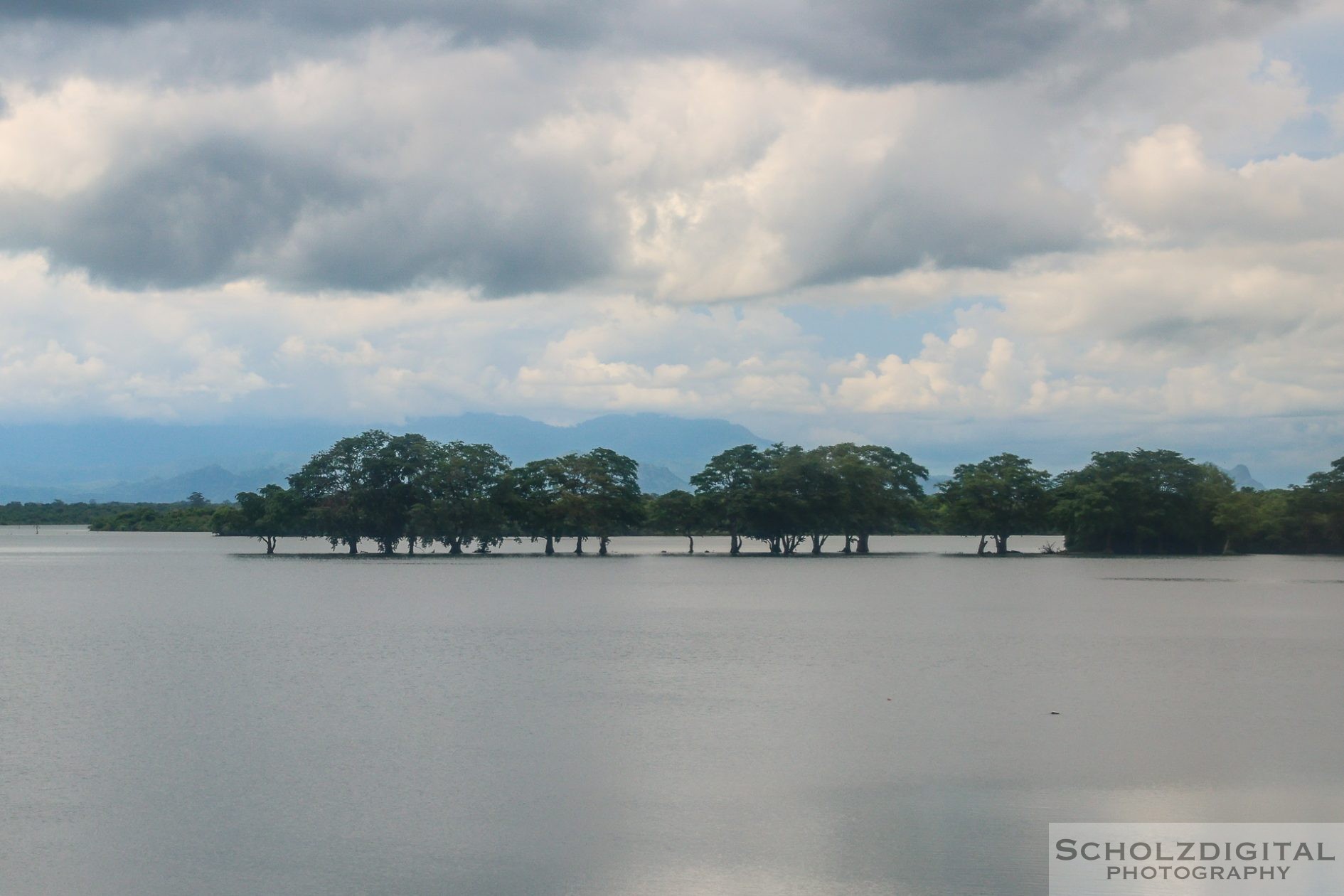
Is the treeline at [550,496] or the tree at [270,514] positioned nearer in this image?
the treeline at [550,496]

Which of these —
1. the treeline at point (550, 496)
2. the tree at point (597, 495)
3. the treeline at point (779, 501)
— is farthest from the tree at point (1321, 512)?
the tree at point (597, 495)

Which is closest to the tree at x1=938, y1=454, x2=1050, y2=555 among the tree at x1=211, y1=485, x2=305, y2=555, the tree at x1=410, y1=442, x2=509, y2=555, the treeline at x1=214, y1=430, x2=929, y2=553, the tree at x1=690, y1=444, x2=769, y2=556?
the treeline at x1=214, y1=430, x2=929, y2=553

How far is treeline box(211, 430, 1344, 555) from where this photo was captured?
102m

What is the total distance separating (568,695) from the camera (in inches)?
1014

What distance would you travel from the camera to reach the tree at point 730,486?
104375mm

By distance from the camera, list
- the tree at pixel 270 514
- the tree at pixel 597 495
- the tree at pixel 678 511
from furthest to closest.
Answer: the tree at pixel 270 514 → the tree at pixel 678 511 → the tree at pixel 597 495

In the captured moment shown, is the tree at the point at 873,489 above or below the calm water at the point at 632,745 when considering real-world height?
above

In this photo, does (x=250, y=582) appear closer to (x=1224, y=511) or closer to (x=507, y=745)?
(x=507, y=745)

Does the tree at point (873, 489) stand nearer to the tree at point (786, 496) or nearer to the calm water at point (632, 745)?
the tree at point (786, 496)

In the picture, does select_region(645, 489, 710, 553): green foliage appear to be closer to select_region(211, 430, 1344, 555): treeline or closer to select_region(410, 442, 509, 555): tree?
select_region(211, 430, 1344, 555): treeline

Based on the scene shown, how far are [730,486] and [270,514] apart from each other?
41.4 metres

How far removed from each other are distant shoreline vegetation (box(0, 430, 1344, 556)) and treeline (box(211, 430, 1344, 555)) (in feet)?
0.44

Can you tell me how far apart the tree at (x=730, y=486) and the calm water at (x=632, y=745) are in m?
56.3

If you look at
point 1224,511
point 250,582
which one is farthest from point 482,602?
point 1224,511
